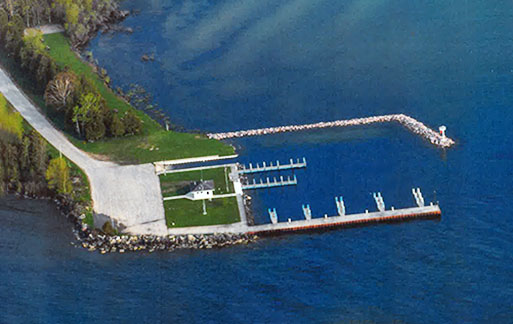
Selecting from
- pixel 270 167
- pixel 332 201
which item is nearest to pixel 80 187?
pixel 270 167

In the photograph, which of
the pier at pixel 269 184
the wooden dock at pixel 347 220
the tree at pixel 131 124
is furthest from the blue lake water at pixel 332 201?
the tree at pixel 131 124

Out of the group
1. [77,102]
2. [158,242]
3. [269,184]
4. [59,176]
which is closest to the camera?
[158,242]

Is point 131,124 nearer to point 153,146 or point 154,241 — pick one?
point 153,146

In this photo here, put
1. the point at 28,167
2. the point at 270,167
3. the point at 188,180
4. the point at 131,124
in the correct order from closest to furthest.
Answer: the point at 188,180 < the point at 28,167 < the point at 270,167 < the point at 131,124

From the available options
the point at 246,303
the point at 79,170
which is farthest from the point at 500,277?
the point at 79,170

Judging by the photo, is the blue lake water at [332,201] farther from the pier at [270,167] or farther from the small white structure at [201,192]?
the small white structure at [201,192]
